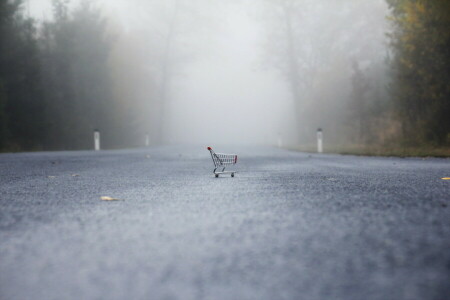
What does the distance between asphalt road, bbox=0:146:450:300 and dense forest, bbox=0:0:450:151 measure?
11.1 metres

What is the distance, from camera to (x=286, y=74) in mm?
31453

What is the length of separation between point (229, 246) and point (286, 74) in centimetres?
2989

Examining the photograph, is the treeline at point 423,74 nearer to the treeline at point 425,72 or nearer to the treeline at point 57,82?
the treeline at point 425,72

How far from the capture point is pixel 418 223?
9.87ft

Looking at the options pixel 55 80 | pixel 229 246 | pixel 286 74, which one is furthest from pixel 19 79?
pixel 229 246

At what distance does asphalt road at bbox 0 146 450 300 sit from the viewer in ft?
6.23

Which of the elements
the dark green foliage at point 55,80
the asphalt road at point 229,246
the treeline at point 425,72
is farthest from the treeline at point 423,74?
the dark green foliage at point 55,80

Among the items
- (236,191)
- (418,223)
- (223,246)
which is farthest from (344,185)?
(223,246)

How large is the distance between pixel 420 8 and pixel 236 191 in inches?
457

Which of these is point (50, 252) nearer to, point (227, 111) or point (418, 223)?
point (418, 223)

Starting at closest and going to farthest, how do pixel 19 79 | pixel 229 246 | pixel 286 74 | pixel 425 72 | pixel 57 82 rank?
pixel 229 246 → pixel 425 72 → pixel 19 79 → pixel 57 82 → pixel 286 74

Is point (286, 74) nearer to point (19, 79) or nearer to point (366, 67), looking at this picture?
point (366, 67)

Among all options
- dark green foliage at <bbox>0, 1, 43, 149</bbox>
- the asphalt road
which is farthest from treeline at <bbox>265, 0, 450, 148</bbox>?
A: dark green foliage at <bbox>0, 1, 43, 149</bbox>

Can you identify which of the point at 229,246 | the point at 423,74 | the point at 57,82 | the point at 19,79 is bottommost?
the point at 229,246
